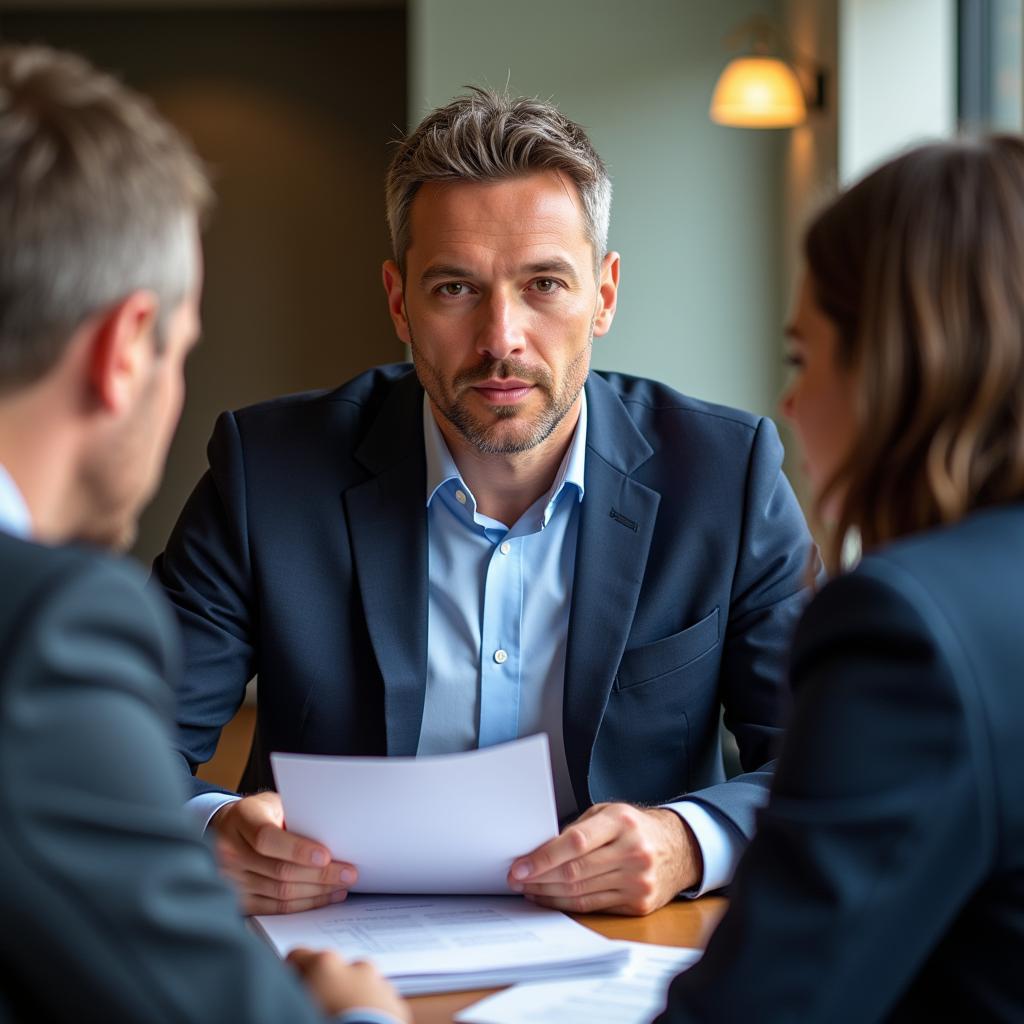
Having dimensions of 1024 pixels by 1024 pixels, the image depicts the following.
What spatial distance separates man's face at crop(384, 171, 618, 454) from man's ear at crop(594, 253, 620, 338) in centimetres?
11

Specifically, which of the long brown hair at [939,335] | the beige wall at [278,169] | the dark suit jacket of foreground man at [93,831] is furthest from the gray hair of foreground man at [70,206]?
the beige wall at [278,169]

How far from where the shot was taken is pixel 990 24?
4141 mm

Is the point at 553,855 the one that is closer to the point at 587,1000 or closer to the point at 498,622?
the point at 587,1000

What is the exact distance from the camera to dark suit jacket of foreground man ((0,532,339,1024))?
75 centimetres

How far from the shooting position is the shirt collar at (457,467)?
1.91m

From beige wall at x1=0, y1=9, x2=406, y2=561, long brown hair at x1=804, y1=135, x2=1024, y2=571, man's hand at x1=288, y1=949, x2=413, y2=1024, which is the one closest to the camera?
long brown hair at x1=804, y1=135, x2=1024, y2=571

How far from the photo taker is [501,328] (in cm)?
183

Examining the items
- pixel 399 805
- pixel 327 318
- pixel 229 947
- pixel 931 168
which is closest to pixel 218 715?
pixel 399 805

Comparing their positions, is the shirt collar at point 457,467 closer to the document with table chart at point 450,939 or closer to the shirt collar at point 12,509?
the document with table chart at point 450,939

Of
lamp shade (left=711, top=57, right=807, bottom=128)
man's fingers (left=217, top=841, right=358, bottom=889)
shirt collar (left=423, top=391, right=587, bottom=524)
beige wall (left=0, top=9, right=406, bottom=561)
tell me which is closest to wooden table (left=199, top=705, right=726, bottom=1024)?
man's fingers (left=217, top=841, right=358, bottom=889)

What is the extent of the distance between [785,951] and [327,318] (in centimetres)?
639

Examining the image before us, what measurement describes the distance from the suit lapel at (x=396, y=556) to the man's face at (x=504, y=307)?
11cm

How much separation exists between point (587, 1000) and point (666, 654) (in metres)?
0.68

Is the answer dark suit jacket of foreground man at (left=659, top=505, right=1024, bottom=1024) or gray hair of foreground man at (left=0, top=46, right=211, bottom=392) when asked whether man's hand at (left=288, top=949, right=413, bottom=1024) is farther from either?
gray hair of foreground man at (left=0, top=46, right=211, bottom=392)
